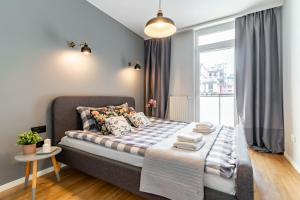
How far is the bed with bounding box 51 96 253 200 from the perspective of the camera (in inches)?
46.3

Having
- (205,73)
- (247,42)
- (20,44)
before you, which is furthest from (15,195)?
(247,42)

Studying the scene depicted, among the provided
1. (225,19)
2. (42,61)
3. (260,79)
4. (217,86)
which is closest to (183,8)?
(225,19)

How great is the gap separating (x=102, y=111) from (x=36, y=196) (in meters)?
1.33

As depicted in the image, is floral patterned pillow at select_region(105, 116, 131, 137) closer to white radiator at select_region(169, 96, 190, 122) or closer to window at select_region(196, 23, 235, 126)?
white radiator at select_region(169, 96, 190, 122)

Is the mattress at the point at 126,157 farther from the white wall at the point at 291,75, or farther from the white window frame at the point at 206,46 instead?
the white window frame at the point at 206,46

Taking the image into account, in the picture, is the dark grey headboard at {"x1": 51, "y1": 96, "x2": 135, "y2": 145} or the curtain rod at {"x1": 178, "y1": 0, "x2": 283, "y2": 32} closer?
the dark grey headboard at {"x1": 51, "y1": 96, "x2": 135, "y2": 145}

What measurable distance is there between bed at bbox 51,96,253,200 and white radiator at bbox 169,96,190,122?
153cm

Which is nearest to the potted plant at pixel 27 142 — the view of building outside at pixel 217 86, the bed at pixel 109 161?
the bed at pixel 109 161

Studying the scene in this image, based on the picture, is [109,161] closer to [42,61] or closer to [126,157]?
[126,157]

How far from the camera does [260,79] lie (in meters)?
3.07

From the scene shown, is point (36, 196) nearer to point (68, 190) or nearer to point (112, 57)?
point (68, 190)

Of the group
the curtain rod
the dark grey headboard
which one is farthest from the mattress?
the curtain rod

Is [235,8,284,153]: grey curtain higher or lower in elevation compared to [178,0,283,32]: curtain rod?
lower

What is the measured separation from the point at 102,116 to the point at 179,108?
211 cm
